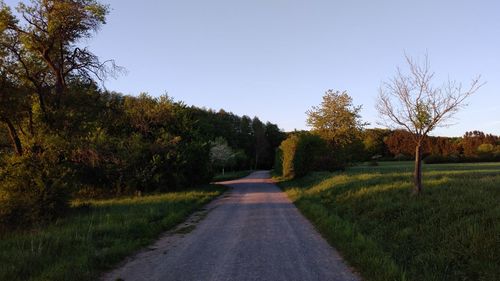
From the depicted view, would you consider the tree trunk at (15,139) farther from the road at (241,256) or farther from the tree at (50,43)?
the road at (241,256)

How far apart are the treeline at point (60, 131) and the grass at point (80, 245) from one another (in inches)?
75.4

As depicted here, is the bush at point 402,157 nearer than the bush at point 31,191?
No

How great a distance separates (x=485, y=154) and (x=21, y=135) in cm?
7069

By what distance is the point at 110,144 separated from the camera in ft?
83.4

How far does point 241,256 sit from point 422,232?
458 centimetres

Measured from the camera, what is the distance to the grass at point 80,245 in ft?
24.6

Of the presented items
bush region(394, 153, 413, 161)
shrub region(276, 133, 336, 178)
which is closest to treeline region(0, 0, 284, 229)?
shrub region(276, 133, 336, 178)

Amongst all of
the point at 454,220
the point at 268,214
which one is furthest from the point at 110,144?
the point at 454,220

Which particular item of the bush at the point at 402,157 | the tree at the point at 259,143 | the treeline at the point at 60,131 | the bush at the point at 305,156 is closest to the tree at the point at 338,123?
the bush at the point at 305,156

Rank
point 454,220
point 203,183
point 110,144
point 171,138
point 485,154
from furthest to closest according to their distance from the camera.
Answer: point 485,154, point 203,183, point 171,138, point 110,144, point 454,220

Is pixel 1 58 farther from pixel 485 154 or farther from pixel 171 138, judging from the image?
pixel 485 154

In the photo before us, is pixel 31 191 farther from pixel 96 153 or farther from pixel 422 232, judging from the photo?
pixel 422 232

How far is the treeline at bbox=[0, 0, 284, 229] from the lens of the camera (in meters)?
15.3

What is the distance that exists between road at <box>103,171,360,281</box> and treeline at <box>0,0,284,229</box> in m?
6.68
